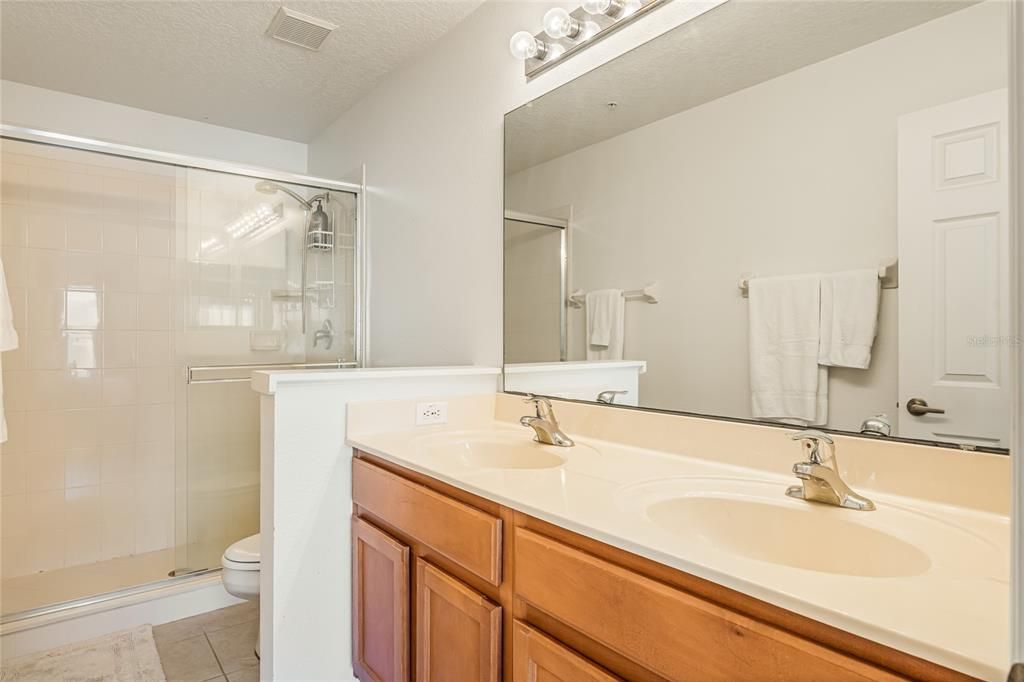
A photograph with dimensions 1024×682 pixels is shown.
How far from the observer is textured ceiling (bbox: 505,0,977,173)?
1.06 m

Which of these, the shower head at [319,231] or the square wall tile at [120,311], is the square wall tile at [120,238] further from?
the shower head at [319,231]

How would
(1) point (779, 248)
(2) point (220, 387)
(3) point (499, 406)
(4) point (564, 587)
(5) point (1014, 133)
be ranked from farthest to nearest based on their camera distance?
1. (2) point (220, 387)
2. (3) point (499, 406)
3. (1) point (779, 248)
4. (4) point (564, 587)
5. (5) point (1014, 133)

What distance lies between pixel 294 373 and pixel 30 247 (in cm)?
207

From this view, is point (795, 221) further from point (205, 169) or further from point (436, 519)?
point (205, 169)

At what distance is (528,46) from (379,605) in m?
1.68

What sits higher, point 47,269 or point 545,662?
point 47,269

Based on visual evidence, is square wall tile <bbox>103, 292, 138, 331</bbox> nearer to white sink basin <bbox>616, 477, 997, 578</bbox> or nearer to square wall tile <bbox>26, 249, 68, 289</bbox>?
square wall tile <bbox>26, 249, 68, 289</bbox>

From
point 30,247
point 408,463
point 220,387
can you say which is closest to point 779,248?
point 408,463

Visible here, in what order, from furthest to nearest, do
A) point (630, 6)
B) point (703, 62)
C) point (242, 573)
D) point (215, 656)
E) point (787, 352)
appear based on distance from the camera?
1. point (215, 656)
2. point (242, 573)
3. point (630, 6)
4. point (703, 62)
5. point (787, 352)

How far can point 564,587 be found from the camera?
36.8 inches

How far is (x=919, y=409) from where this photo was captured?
0.99 m

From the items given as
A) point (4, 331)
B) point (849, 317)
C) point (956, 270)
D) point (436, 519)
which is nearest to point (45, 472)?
point (4, 331)

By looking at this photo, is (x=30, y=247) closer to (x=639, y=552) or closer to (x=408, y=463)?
(x=408, y=463)

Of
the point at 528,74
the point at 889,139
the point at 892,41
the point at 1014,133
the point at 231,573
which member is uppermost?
the point at 528,74
